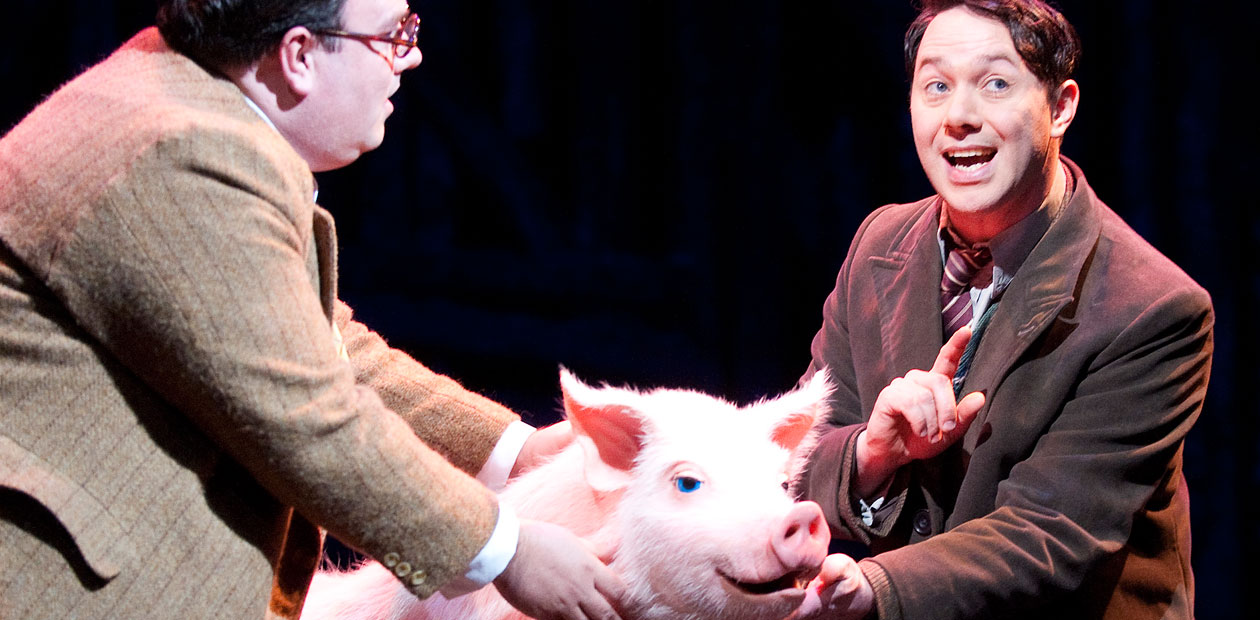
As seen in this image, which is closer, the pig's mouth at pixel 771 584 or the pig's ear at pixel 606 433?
the pig's mouth at pixel 771 584

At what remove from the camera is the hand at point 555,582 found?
1197 mm

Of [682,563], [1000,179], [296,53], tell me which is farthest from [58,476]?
[1000,179]

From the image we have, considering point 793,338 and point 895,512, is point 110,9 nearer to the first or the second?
point 793,338

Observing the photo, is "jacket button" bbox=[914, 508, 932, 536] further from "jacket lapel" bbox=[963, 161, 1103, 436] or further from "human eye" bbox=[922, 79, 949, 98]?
"human eye" bbox=[922, 79, 949, 98]

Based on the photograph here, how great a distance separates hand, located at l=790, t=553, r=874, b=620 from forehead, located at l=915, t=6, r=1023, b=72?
0.78 metres

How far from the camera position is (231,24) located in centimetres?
120

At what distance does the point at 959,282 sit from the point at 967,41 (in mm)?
369

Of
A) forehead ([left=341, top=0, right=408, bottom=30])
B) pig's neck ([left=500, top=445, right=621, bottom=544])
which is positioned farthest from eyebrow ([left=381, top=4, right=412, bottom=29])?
pig's neck ([left=500, top=445, right=621, bottom=544])

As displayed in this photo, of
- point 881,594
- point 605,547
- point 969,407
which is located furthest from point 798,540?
point 969,407

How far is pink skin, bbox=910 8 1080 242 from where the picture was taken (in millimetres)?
1661

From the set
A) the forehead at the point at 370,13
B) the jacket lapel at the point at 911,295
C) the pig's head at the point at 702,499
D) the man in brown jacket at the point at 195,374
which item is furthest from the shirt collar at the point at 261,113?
the jacket lapel at the point at 911,295

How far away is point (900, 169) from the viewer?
2.64 metres

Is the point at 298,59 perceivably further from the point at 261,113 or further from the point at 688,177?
the point at 688,177

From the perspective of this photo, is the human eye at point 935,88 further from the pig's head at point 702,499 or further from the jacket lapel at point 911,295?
the pig's head at point 702,499
